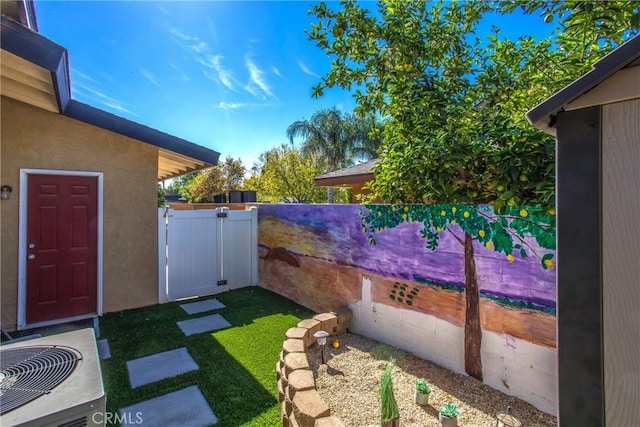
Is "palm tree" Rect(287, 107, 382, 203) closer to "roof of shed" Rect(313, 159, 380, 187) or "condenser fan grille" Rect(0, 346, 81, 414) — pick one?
"roof of shed" Rect(313, 159, 380, 187)

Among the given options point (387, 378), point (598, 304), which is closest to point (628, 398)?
point (598, 304)

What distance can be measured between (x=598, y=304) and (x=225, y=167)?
105 feet

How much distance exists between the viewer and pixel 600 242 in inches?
51.2

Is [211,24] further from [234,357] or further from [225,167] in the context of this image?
[225,167]

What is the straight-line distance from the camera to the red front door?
495 centimetres

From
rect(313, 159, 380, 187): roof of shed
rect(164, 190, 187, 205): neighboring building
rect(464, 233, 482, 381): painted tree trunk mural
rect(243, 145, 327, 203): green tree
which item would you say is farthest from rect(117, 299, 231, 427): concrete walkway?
rect(243, 145, 327, 203): green tree

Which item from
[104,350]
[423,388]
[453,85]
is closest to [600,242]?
[423,388]

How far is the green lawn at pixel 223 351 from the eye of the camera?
9.78 ft

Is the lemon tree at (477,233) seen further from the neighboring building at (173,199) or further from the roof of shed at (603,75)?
the neighboring building at (173,199)

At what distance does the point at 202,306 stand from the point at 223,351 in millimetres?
2082

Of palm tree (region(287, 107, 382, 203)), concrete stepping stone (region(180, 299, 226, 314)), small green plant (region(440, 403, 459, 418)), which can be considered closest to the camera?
small green plant (region(440, 403, 459, 418))

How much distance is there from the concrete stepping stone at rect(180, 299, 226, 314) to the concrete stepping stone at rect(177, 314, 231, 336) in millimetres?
413

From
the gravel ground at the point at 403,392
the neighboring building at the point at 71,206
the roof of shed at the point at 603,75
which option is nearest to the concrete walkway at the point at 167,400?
the gravel ground at the point at 403,392

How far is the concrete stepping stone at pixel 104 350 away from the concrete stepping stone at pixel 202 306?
1.38 m
